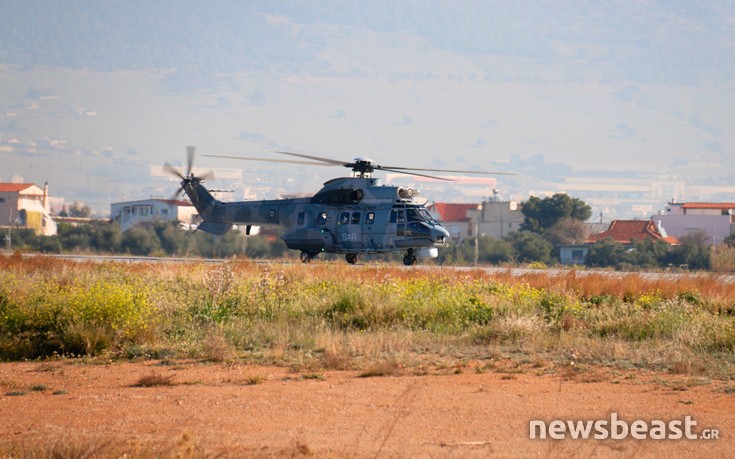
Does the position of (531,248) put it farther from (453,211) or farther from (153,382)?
(153,382)

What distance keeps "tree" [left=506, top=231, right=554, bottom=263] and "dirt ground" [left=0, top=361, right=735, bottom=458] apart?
50.6 meters

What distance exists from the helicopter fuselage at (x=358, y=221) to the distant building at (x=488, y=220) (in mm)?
57076

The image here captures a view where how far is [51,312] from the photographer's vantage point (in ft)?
58.4

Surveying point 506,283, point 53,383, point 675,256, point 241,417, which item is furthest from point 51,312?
point 675,256

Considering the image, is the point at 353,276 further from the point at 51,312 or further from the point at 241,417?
the point at 241,417

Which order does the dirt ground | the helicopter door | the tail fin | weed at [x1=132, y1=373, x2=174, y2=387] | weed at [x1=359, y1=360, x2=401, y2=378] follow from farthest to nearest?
the tail fin < the helicopter door < weed at [x1=359, y1=360, x2=401, y2=378] < weed at [x1=132, y1=373, x2=174, y2=387] < the dirt ground

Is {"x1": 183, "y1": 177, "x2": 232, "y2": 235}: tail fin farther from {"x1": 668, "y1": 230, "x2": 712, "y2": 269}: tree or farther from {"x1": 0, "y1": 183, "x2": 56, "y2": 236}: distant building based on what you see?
{"x1": 0, "y1": 183, "x2": 56, "y2": 236}: distant building

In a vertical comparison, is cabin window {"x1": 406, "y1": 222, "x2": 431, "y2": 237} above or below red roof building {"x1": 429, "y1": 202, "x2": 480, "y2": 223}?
below

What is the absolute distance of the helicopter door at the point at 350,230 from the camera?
37438 millimetres

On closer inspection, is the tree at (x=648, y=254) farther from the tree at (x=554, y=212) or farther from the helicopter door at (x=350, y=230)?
the helicopter door at (x=350, y=230)

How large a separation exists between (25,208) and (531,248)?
221 ft

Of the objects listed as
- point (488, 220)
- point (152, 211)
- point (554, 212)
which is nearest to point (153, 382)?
point (554, 212)

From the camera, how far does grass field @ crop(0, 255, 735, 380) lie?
1638 centimetres

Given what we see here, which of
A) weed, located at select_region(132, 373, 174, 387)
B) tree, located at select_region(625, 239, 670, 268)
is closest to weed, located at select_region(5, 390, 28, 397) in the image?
weed, located at select_region(132, 373, 174, 387)
